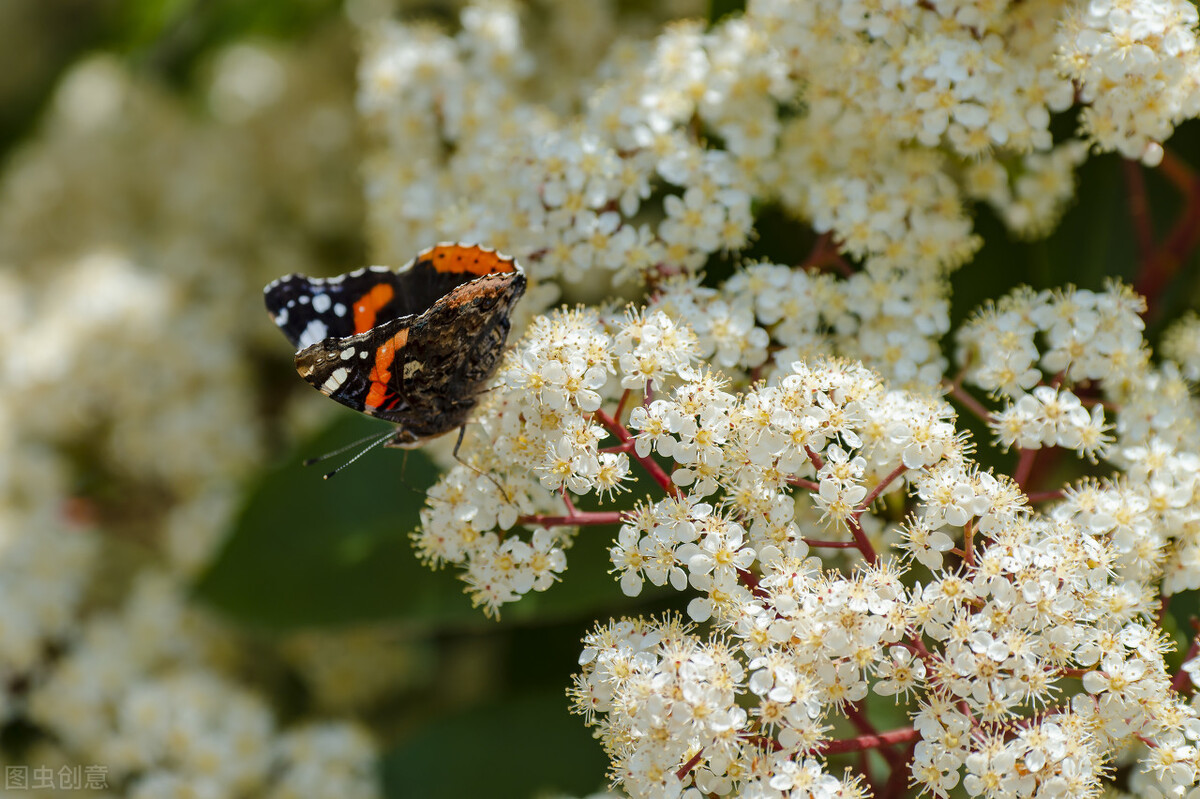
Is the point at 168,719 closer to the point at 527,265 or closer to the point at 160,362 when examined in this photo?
the point at 160,362

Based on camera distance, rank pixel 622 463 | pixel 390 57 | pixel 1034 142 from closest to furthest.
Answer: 1. pixel 622 463
2. pixel 1034 142
3. pixel 390 57

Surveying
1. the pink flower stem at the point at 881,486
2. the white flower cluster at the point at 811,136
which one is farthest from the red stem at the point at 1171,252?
the pink flower stem at the point at 881,486

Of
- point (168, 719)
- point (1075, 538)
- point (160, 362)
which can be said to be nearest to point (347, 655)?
point (168, 719)

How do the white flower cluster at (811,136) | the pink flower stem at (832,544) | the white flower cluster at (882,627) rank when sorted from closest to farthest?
the white flower cluster at (882,627), the pink flower stem at (832,544), the white flower cluster at (811,136)

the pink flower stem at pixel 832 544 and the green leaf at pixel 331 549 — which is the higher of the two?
the pink flower stem at pixel 832 544

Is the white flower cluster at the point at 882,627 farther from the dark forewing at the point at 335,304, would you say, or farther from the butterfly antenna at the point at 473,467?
the dark forewing at the point at 335,304

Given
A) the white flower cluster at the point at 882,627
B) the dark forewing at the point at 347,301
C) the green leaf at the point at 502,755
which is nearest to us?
the white flower cluster at the point at 882,627

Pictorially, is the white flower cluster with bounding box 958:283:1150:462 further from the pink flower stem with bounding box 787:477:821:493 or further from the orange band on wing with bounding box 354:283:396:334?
the orange band on wing with bounding box 354:283:396:334
